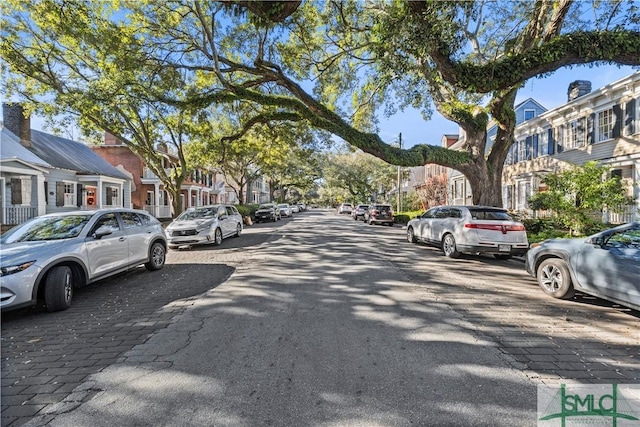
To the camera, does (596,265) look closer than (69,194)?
Yes

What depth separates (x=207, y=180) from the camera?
46.4 metres

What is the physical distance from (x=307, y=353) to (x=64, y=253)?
4523 mm

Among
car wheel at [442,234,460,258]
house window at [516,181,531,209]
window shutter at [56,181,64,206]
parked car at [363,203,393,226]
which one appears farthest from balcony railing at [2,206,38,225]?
house window at [516,181,531,209]

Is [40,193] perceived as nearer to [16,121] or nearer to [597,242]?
[16,121]

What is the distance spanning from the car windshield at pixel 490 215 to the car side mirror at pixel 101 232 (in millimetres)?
9285

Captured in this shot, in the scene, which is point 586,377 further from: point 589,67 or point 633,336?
point 589,67

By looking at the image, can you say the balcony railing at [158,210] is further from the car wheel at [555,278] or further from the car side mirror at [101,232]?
the car wheel at [555,278]

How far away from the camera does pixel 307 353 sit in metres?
3.63

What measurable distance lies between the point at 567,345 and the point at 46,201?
82.3ft

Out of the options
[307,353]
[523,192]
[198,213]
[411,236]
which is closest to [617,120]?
[523,192]

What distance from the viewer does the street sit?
105 inches

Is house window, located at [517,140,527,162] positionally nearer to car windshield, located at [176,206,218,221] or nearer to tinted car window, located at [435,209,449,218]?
tinted car window, located at [435,209,449,218]

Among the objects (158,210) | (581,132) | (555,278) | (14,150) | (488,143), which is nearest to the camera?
(555,278)

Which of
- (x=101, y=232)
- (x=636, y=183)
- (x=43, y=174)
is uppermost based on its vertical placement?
(x=43, y=174)
